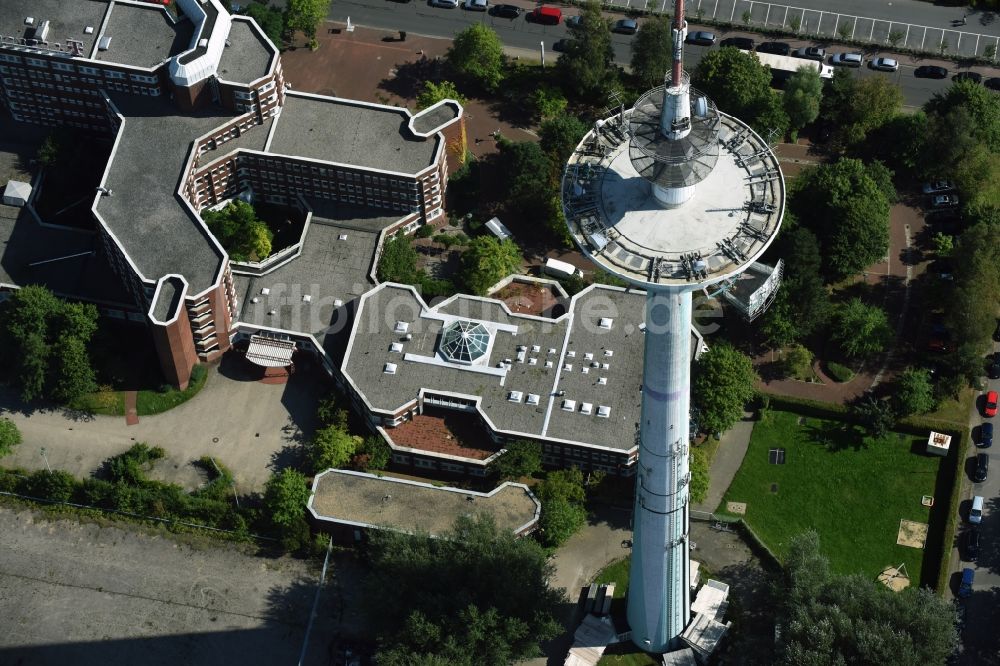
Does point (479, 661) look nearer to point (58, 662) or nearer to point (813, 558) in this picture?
point (813, 558)

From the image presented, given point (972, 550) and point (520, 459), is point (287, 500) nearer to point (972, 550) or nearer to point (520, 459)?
point (520, 459)

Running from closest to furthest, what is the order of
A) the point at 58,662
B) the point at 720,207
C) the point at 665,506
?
1. the point at 720,207
2. the point at 665,506
3. the point at 58,662

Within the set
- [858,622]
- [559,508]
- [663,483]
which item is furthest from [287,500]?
[858,622]

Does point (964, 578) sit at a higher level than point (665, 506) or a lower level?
lower

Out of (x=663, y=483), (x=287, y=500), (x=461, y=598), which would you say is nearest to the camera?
(x=663, y=483)

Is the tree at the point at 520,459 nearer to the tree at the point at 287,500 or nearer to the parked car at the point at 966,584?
the tree at the point at 287,500

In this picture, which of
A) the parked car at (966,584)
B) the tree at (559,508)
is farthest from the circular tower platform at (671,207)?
the parked car at (966,584)

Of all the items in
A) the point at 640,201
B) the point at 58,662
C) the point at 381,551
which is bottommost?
the point at 58,662

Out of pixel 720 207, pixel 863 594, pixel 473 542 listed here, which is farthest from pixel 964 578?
pixel 720 207
